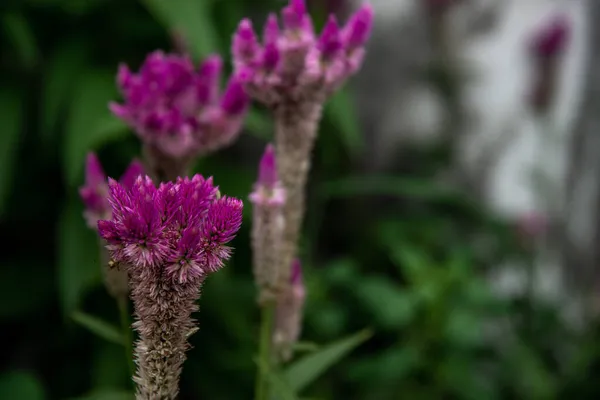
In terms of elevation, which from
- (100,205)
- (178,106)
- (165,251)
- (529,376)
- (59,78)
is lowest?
(529,376)

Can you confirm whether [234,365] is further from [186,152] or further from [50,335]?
[186,152]

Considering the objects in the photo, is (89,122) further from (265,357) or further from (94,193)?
(265,357)

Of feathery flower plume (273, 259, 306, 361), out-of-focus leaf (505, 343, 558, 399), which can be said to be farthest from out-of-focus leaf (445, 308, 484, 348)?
feathery flower plume (273, 259, 306, 361)

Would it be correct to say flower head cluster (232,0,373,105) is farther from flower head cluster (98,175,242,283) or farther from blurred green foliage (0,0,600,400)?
blurred green foliage (0,0,600,400)

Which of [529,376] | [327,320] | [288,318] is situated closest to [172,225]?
[288,318]

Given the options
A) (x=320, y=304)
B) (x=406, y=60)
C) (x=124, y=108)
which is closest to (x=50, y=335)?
(x=320, y=304)

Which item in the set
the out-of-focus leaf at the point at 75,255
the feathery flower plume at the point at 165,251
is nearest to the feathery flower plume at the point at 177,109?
the feathery flower plume at the point at 165,251

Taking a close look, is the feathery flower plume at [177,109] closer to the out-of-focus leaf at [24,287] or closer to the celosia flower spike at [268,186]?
the celosia flower spike at [268,186]
